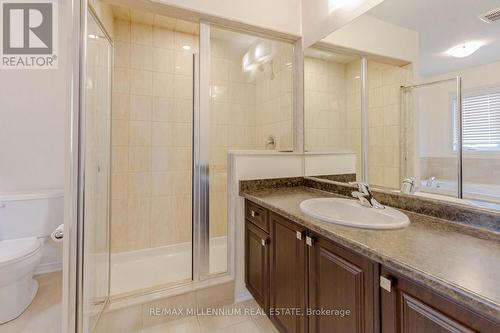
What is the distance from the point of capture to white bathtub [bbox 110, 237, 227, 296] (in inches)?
70.5

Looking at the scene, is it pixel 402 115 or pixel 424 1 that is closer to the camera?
pixel 424 1

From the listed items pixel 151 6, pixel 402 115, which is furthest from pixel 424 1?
pixel 151 6

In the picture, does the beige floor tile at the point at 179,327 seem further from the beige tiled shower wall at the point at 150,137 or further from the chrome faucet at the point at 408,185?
the chrome faucet at the point at 408,185

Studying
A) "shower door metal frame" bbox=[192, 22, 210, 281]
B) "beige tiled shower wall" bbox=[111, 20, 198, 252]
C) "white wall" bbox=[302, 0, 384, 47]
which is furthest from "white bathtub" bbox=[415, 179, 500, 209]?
"beige tiled shower wall" bbox=[111, 20, 198, 252]

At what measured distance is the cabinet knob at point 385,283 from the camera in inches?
28.6

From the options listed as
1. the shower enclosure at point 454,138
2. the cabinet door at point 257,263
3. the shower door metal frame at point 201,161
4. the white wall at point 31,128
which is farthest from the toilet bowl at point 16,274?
the shower enclosure at point 454,138

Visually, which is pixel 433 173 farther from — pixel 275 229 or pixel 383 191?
pixel 275 229

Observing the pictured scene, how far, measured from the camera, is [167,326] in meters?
1.53

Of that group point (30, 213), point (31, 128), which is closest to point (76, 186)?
point (30, 213)

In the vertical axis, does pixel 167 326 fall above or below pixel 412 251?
below

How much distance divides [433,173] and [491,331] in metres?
0.79

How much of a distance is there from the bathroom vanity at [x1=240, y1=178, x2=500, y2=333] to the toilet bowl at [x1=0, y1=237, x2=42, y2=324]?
1565mm

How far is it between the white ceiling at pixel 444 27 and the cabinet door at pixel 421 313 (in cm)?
94

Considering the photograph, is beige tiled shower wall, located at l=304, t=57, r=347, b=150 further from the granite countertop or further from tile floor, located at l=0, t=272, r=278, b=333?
tile floor, located at l=0, t=272, r=278, b=333
